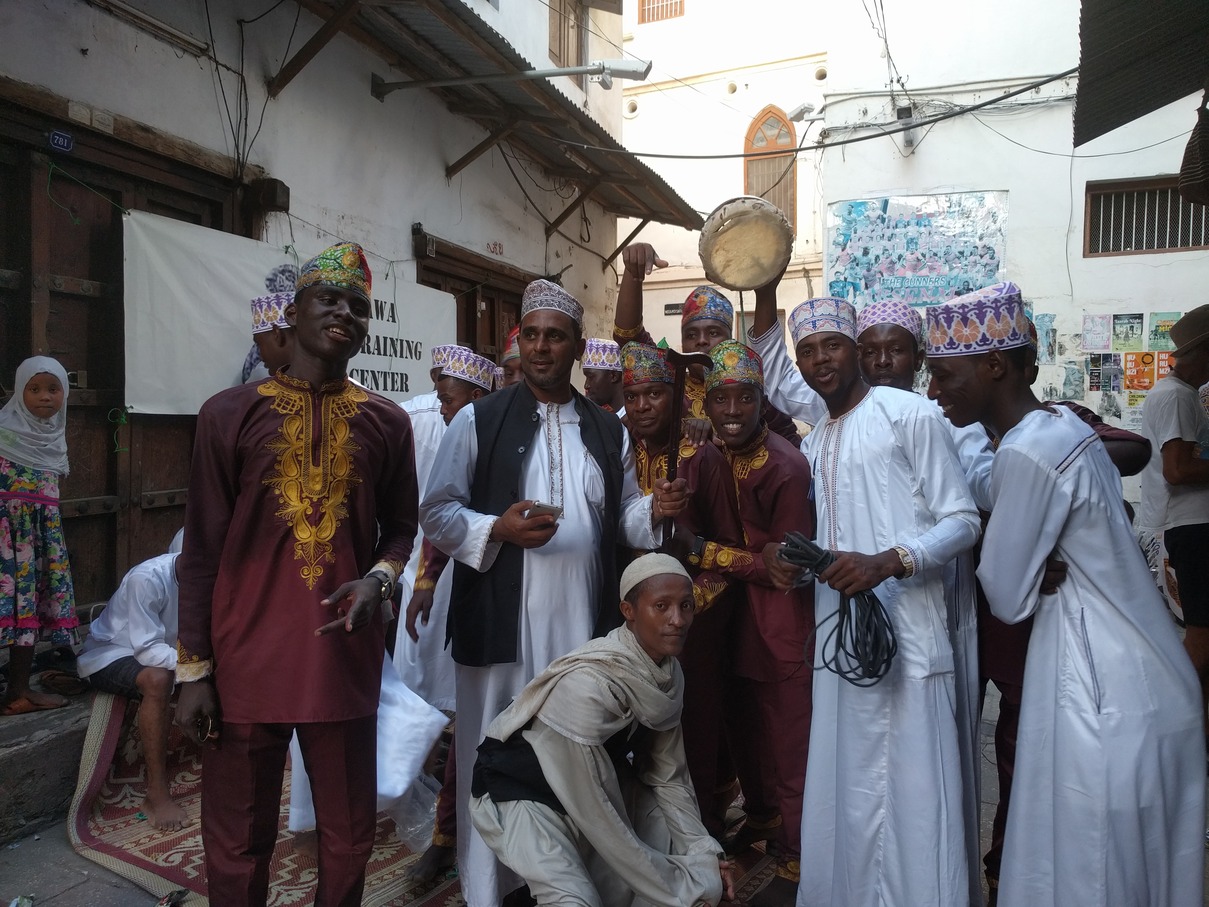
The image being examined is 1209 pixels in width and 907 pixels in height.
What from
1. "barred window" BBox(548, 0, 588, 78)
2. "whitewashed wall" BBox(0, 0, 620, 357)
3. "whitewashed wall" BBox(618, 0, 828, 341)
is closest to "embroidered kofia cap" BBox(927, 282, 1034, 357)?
"whitewashed wall" BBox(0, 0, 620, 357)

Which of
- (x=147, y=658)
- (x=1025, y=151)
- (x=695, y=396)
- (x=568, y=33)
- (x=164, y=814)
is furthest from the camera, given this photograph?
(x=568, y=33)

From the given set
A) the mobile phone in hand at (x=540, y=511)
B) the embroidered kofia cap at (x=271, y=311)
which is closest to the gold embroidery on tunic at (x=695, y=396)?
the mobile phone in hand at (x=540, y=511)

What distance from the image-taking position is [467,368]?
5223 millimetres

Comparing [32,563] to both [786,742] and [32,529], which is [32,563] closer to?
[32,529]

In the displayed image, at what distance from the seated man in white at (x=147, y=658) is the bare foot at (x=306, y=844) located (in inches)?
23.3

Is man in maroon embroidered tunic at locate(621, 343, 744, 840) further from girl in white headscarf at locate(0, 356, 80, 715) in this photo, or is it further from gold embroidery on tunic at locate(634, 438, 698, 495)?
girl in white headscarf at locate(0, 356, 80, 715)

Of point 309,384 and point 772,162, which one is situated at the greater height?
point 772,162

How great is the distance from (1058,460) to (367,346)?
18.9 feet

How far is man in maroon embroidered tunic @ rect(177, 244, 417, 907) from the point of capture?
2322 millimetres

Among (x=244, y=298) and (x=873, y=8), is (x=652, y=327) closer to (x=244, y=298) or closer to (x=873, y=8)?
(x=873, y=8)

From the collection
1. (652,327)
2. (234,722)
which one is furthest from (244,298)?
(652,327)

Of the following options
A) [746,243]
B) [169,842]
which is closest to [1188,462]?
[746,243]

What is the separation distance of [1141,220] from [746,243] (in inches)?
Result: 315

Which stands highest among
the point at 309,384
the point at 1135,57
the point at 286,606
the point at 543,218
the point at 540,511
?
the point at 543,218
